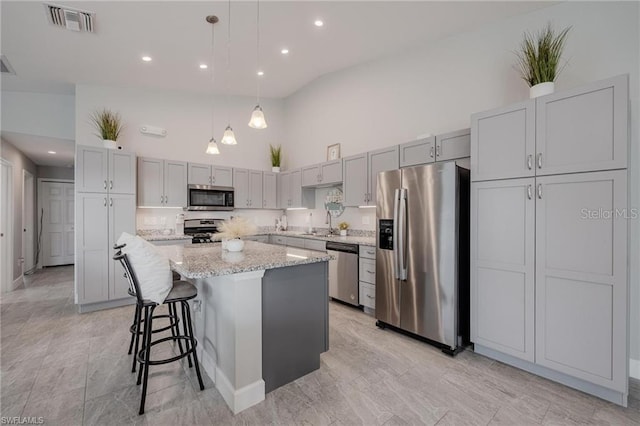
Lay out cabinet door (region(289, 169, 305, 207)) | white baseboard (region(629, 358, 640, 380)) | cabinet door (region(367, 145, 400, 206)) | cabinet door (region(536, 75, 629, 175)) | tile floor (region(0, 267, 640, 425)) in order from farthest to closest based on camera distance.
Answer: cabinet door (region(289, 169, 305, 207)) → cabinet door (region(367, 145, 400, 206)) → white baseboard (region(629, 358, 640, 380)) → cabinet door (region(536, 75, 629, 175)) → tile floor (region(0, 267, 640, 425))

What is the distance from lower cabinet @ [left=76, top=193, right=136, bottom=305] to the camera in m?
3.71

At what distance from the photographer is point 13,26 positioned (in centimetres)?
289

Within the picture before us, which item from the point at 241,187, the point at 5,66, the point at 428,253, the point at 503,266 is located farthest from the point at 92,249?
the point at 503,266

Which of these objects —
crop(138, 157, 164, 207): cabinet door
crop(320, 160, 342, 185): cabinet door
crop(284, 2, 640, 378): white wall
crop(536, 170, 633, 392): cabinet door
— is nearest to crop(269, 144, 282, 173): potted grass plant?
crop(284, 2, 640, 378): white wall

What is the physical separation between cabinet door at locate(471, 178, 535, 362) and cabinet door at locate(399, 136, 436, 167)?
2.60 ft

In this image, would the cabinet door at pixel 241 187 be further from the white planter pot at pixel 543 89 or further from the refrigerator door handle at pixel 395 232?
the white planter pot at pixel 543 89

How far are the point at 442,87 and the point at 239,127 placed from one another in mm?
3800

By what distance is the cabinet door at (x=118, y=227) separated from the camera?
152 inches

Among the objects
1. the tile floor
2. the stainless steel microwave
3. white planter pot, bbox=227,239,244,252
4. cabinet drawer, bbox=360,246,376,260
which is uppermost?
the stainless steel microwave

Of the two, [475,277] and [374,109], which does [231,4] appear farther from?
[475,277]

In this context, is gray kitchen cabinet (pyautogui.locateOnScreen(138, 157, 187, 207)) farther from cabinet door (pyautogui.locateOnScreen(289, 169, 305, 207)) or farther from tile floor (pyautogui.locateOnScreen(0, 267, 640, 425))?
tile floor (pyautogui.locateOnScreen(0, 267, 640, 425))

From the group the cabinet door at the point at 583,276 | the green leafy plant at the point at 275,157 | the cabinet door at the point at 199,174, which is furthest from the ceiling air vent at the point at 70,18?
the cabinet door at the point at 583,276

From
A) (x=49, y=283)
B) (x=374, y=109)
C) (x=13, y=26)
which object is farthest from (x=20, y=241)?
(x=374, y=109)

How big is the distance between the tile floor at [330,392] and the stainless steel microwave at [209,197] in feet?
7.78
